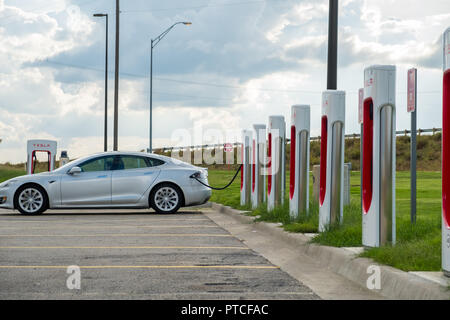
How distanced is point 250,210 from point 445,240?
31.2 ft

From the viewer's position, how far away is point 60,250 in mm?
9680

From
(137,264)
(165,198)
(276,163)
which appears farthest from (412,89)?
(165,198)

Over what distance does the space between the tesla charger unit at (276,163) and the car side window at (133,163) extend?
420cm

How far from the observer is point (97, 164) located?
56.4 ft

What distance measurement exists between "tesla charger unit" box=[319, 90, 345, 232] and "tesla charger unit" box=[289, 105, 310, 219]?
1696 mm

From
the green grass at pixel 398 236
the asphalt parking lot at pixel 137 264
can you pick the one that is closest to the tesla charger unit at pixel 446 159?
the green grass at pixel 398 236

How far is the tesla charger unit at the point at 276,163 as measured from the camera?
44.3 ft

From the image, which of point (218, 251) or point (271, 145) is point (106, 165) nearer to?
point (271, 145)

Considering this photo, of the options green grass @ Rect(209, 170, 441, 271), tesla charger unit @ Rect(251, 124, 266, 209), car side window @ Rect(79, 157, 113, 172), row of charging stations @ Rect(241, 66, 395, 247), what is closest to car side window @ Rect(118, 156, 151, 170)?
car side window @ Rect(79, 157, 113, 172)

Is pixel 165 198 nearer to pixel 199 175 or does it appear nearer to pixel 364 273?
pixel 199 175

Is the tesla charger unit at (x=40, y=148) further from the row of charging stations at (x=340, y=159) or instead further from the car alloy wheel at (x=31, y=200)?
the row of charging stations at (x=340, y=159)

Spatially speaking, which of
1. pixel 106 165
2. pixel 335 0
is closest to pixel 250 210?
pixel 106 165

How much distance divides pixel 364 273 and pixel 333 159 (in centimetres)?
285
